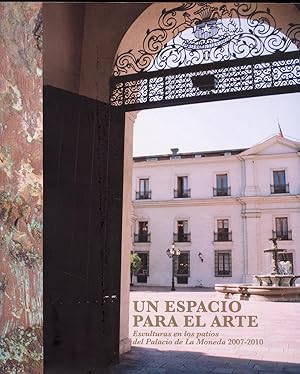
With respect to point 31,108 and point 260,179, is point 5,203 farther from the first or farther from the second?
point 260,179

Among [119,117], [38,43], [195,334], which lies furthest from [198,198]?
[38,43]

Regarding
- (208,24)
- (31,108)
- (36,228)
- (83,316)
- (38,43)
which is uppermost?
(208,24)

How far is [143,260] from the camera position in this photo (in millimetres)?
26812

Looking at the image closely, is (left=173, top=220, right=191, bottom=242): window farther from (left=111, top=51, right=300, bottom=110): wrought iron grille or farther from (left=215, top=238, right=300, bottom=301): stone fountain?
(left=111, top=51, right=300, bottom=110): wrought iron grille

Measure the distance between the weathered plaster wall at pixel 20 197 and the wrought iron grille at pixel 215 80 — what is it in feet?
6.50

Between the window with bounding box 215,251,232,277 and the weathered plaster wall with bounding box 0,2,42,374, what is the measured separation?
23.1 meters

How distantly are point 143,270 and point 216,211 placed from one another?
5.81 meters

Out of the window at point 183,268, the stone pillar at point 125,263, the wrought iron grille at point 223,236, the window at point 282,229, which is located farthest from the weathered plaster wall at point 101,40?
the window at point 183,268

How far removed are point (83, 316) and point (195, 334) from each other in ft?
10.7

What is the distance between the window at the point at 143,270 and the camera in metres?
26.3

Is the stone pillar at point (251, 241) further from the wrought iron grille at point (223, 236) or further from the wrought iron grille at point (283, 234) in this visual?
the wrought iron grille at point (223, 236)

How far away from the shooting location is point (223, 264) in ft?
81.3

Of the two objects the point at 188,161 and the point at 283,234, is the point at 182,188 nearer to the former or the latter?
the point at 188,161

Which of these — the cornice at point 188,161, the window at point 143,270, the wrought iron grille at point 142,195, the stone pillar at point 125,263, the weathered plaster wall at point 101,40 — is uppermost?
the cornice at point 188,161
